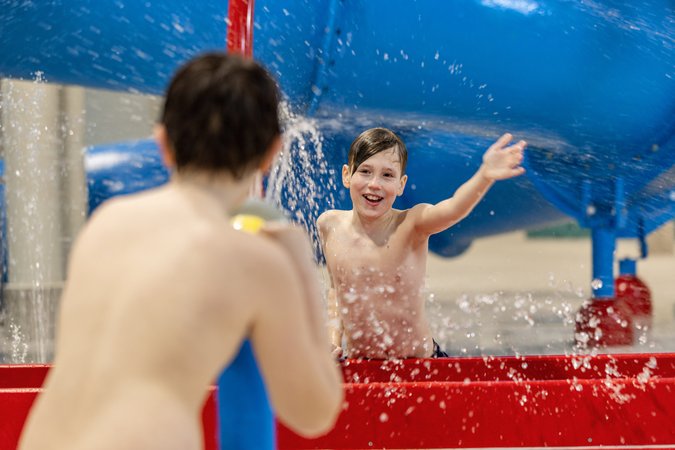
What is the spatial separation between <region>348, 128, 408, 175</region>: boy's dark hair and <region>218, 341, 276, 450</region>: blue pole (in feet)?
3.55

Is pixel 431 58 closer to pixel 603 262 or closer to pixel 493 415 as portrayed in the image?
pixel 603 262

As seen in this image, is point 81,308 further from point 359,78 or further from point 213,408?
point 359,78

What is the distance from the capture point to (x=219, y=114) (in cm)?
58

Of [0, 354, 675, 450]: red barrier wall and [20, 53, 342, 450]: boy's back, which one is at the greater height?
[20, 53, 342, 450]: boy's back

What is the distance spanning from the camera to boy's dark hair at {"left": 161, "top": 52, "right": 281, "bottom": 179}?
22.7 inches

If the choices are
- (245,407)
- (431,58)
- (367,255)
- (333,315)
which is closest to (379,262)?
(367,255)

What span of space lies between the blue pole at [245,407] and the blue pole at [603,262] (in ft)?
8.28

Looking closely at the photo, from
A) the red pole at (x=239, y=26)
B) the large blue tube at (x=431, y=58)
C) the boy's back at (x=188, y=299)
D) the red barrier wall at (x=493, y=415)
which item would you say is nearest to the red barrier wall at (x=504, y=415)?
the red barrier wall at (x=493, y=415)

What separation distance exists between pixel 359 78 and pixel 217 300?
1.97 meters

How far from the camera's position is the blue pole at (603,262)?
2.98 m

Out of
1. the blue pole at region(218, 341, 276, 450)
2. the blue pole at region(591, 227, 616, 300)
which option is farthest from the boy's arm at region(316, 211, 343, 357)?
the blue pole at region(591, 227, 616, 300)

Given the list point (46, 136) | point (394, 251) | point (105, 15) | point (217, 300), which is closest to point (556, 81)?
point (394, 251)

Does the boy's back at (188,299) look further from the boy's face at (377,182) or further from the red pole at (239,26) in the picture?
the boy's face at (377,182)

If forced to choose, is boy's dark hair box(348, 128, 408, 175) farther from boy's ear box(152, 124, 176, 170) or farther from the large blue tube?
boy's ear box(152, 124, 176, 170)
